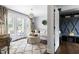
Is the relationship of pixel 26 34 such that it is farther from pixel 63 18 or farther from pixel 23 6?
pixel 63 18

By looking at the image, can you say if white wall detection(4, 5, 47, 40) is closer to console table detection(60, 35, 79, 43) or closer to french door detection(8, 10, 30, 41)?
french door detection(8, 10, 30, 41)

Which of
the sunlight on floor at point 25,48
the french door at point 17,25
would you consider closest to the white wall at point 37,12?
the french door at point 17,25

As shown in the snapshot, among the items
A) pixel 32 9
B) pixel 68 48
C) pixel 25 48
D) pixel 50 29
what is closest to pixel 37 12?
pixel 32 9

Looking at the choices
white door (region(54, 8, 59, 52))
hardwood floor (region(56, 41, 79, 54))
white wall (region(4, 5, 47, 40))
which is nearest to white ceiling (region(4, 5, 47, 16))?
white wall (region(4, 5, 47, 40))

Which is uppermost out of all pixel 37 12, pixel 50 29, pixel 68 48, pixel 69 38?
pixel 37 12

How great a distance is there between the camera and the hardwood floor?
1838 millimetres

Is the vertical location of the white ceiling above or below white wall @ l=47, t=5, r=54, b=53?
above

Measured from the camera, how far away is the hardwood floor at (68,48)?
72.4 inches

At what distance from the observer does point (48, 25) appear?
184cm

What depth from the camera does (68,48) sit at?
1.86 metres

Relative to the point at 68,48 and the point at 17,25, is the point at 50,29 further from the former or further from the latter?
the point at 17,25

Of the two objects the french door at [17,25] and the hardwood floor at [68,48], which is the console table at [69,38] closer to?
the hardwood floor at [68,48]

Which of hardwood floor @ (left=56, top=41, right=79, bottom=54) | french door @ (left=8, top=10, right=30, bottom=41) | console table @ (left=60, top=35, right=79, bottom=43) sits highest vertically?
french door @ (left=8, top=10, right=30, bottom=41)
